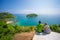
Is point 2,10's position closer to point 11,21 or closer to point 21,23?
point 11,21

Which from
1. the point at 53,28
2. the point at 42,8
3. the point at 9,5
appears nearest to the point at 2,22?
the point at 9,5

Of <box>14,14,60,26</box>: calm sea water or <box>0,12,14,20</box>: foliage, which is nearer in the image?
<box>14,14,60,26</box>: calm sea water

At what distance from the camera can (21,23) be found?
5094mm

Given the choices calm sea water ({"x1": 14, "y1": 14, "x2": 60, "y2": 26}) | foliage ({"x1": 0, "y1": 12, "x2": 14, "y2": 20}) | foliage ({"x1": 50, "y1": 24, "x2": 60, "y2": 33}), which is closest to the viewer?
foliage ({"x1": 50, "y1": 24, "x2": 60, "y2": 33})

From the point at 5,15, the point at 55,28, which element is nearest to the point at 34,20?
the point at 55,28

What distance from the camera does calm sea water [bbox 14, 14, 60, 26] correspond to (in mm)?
4938

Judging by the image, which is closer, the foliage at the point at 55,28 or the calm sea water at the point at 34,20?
the foliage at the point at 55,28

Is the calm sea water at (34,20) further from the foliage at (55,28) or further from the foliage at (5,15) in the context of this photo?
the foliage at (5,15)

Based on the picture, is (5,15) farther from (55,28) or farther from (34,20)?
(55,28)

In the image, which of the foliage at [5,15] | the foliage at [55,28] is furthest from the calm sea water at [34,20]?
the foliage at [5,15]

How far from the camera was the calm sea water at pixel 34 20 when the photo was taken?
16.2 feet

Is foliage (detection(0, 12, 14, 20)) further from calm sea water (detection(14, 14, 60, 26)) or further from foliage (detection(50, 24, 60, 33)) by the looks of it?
foliage (detection(50, 24, 60, 33))

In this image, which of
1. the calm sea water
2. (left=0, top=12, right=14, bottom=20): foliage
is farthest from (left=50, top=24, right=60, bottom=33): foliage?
(left=0, top=12, right=14, bottom=20): foliage

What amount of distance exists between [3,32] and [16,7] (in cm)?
137
